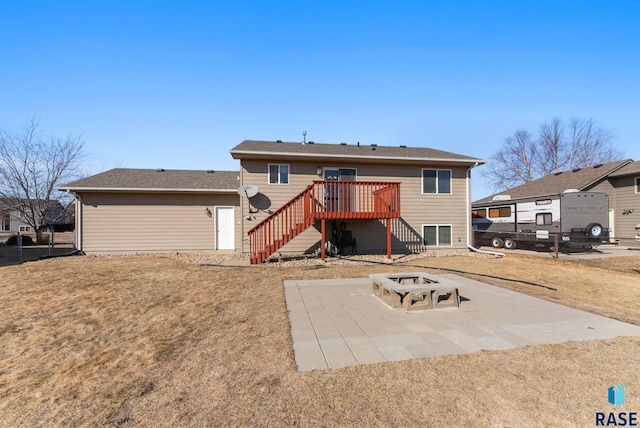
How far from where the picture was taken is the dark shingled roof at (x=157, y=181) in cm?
1184

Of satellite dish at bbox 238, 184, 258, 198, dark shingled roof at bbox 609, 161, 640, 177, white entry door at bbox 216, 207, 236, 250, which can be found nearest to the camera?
satellite dish at bbox 238, 184, 258, 198

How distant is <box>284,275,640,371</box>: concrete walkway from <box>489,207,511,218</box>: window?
11302 millimetres

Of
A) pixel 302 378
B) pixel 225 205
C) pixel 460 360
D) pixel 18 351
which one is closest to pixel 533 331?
pixel 460 360

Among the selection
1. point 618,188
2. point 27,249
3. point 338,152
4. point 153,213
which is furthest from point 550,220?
point 27,249

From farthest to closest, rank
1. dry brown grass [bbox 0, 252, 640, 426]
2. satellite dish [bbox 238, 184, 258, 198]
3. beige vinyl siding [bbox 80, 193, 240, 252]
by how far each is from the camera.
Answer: beige vinyl siding [bbox 80, 193, 240, 252]
satellite dish [bbox 238, 184, 258, 198]
dry brown grass [bbox 0, 252, 640, 426]

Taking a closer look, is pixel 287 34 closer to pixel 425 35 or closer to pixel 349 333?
pixel 425 35

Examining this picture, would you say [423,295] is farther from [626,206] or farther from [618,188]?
[618,188]

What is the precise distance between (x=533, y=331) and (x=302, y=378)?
10.7 feet

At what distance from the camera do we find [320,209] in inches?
401

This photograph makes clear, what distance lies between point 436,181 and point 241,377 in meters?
11.6

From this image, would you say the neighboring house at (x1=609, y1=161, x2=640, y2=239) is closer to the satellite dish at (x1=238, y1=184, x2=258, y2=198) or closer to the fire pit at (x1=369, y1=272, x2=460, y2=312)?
the fire pit at (x1=369, y1=272, x2=460, y2=312)

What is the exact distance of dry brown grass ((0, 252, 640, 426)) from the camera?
6.95 feet

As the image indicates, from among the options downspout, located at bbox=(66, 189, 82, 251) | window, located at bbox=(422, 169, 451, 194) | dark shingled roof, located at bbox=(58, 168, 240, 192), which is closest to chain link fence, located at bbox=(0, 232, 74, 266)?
downspout, located at bbox=(66, 189, 82, 251)

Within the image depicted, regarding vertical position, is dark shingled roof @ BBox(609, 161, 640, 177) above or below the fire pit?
above
